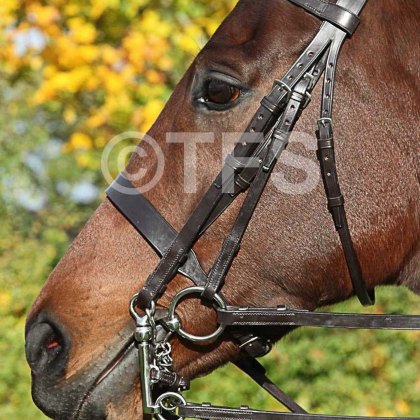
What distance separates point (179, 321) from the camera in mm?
2592

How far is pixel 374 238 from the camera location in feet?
8.61

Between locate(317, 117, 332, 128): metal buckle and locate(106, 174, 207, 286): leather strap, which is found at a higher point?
locate(317, 117, 332, 128): metal buckle

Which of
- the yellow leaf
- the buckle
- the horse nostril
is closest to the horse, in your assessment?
the horse nostril

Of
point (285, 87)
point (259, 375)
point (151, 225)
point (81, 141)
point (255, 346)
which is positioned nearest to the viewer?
point (285, 87)

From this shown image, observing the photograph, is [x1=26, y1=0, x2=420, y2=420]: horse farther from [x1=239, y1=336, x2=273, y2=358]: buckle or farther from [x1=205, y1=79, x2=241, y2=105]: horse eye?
[x1=239, y1=336, x2=273, y2=358]: buckle

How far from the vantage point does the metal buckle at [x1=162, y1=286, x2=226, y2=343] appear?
8.40ft

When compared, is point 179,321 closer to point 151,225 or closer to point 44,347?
point 151,225

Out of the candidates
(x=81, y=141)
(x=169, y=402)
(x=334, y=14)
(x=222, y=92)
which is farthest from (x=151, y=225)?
(x=81, y=141)

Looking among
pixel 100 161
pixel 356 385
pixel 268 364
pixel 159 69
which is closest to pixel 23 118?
pixel 100 161

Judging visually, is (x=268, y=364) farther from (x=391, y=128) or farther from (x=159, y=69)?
(x=391, y=128)

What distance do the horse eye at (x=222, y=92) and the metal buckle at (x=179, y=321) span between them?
61cm

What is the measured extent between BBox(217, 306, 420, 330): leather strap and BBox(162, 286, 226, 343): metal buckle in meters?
0.03

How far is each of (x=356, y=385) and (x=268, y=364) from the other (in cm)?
70

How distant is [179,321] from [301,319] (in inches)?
15.5
